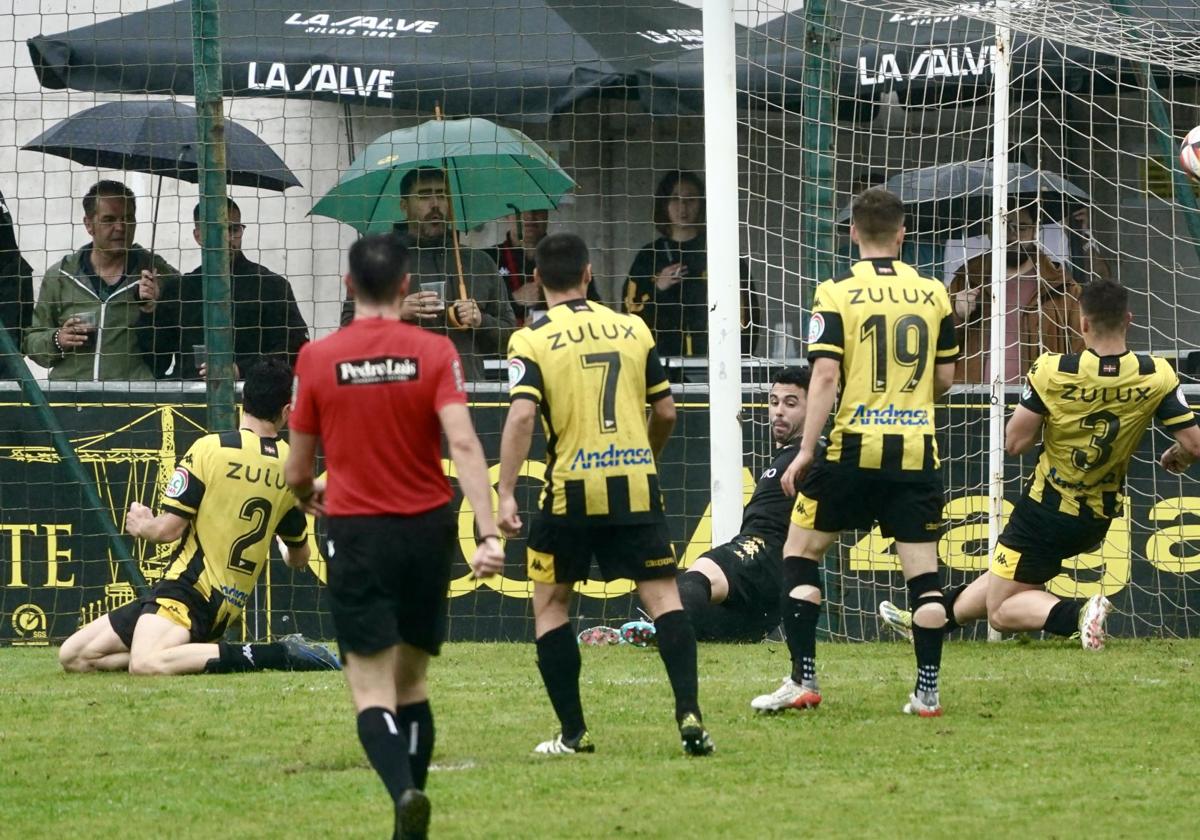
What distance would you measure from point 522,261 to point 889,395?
536 cm

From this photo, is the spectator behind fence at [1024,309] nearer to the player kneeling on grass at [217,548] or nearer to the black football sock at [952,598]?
the black football sock at [952,598]

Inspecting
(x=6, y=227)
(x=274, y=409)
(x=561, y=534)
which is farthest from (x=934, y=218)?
(x=6, y=227)

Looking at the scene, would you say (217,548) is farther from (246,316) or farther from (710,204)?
(710,204)

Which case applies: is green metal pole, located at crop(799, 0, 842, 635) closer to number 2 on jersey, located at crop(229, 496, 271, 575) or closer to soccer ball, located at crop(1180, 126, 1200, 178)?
soccer ball, located at crop(1180, 126, 1200, 178)

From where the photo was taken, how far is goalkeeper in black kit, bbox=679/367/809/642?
10.4m

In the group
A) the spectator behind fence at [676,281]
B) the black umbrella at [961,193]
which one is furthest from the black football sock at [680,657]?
the spectator behind fence at [676,281]

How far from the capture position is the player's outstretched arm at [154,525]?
938cm

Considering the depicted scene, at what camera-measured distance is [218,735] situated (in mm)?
7551

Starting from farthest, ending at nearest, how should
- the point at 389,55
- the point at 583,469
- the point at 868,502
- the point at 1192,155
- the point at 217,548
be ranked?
the point at 389,55 → the point at 217,548 → the point at 1192,155 → the point at 868,502 → the point at 583,469

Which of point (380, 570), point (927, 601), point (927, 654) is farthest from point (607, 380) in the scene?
point (927, 654)

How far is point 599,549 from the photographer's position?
7.02m

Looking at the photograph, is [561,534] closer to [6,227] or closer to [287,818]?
[287,818]

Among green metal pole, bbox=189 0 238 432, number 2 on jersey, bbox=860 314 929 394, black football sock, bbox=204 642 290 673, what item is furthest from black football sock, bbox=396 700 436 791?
green metal pole, bbox=189 0 238 432

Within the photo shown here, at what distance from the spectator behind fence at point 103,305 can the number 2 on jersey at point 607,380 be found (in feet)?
20.0
